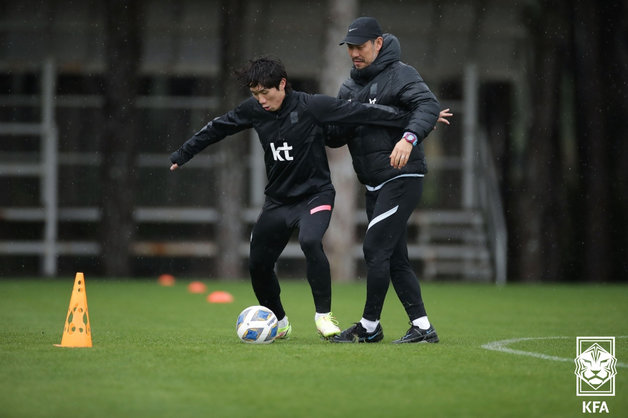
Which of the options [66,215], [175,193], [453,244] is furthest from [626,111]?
[66,215]

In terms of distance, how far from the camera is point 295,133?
7941mm

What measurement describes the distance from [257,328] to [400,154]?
1.53 m

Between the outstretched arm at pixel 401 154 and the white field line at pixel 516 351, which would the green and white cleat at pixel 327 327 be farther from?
the outstretched arm at pixel 401 154

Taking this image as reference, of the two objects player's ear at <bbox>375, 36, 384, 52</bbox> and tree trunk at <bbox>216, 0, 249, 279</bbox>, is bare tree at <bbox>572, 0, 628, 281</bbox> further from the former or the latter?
player's ear at <bbox>375, 36, 384, 52</bbox>

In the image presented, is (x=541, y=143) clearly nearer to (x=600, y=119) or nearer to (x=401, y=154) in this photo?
(x=600, y=119)

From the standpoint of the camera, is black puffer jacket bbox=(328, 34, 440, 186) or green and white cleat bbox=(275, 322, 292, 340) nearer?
black puffer jacket bbox=(328, 34, 440, 186)

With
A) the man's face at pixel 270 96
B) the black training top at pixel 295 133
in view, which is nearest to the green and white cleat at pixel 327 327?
the black training top at pixel 295 133

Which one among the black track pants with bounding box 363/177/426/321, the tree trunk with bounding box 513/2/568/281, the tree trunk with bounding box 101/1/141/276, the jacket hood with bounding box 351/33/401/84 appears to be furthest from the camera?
the tree trunk with bounding box 513/2/568/281

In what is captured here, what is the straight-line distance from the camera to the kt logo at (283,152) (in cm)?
795

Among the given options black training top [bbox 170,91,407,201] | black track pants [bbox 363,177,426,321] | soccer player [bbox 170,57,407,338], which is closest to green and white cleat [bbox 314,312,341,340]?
soccer player [bbox 170,57,407,338]

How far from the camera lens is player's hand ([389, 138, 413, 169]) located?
7496mm

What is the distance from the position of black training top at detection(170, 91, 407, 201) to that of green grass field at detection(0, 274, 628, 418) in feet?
3.64

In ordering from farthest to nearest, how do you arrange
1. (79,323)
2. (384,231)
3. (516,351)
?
(384,231) < (516,351) < (79,323)

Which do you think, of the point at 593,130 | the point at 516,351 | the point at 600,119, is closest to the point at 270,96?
the point at 516,351
